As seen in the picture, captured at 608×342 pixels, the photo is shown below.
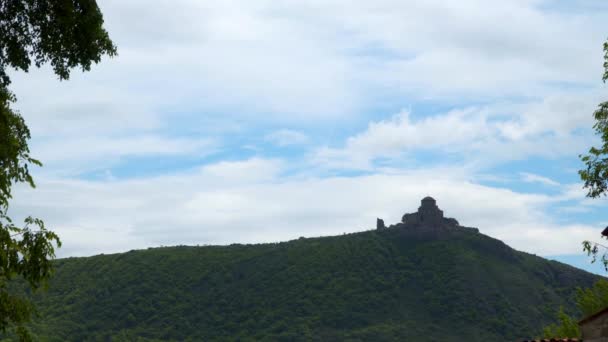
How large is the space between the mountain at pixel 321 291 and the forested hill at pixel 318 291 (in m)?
0.23

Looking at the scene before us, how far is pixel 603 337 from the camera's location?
48.4 ft

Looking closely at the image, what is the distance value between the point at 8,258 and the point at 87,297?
122480 mm

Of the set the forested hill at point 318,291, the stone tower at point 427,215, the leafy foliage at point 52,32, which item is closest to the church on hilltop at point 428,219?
the stone tower at point 427,215

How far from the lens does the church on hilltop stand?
521ft

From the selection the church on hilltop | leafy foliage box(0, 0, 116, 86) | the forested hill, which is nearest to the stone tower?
the church on hilltop

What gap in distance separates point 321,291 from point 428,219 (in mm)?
39666

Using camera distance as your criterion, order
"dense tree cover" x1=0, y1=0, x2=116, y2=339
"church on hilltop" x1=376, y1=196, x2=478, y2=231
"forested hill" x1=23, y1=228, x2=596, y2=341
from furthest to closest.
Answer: "church on hilltop" x1=376, y1=196, x2=478, y2=231 → "forested hill" x1=23, y1=228, x2=596, y2=341 → "dense tree cover" x1=0, y1=0, x2=116, y2=339

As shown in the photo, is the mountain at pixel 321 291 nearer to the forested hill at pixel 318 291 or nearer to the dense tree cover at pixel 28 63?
the forested hill at pixel 318 291

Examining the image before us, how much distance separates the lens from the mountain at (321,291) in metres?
116

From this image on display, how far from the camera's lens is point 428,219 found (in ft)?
524

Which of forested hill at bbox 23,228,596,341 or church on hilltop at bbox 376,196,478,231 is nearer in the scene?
forested hill at bbox 23,228,596,341

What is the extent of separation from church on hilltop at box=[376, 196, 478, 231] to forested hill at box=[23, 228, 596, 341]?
303 centimetres

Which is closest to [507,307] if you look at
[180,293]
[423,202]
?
[423,202]

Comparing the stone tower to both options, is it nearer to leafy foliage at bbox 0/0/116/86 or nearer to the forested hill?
the forested hill
